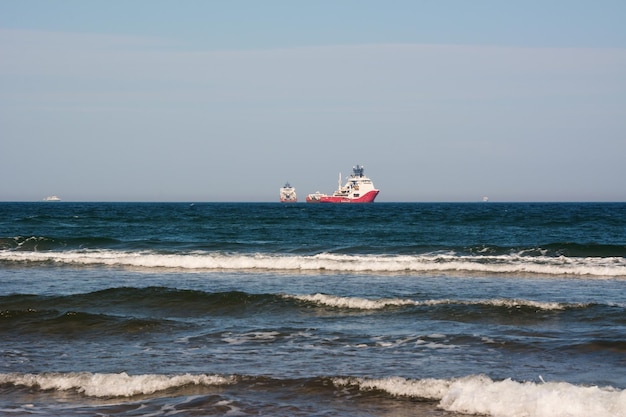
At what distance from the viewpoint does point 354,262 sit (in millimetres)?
25625

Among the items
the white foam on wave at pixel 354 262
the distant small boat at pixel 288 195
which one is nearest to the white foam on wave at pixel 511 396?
the white foam on wave at pixel 354 262

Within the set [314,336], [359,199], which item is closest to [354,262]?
[314,336]

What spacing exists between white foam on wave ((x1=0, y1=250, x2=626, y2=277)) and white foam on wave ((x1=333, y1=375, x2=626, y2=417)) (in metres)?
14.6

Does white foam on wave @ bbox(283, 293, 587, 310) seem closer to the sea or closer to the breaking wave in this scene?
the sea

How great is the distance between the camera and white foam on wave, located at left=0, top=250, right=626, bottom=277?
23.7 m

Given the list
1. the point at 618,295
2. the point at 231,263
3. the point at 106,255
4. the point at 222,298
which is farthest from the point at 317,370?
the point at 106,255

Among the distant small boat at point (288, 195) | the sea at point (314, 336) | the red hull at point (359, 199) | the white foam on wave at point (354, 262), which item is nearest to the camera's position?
the sea at point (314, 336)

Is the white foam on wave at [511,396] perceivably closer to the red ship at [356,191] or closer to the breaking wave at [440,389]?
the breaking wave at [440,389]

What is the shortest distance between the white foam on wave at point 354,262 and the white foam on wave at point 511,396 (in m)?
14.6

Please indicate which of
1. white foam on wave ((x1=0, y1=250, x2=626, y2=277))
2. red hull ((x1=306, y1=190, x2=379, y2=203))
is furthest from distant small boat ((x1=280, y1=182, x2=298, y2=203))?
white foam on wave ((x1=0, y1=250, x2=626, y2=277))

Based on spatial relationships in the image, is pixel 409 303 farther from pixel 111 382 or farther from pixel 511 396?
pixel 111 382

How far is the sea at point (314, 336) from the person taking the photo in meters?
9.02

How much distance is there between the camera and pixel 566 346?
11.7 meters

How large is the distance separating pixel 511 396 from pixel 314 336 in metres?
4.81
